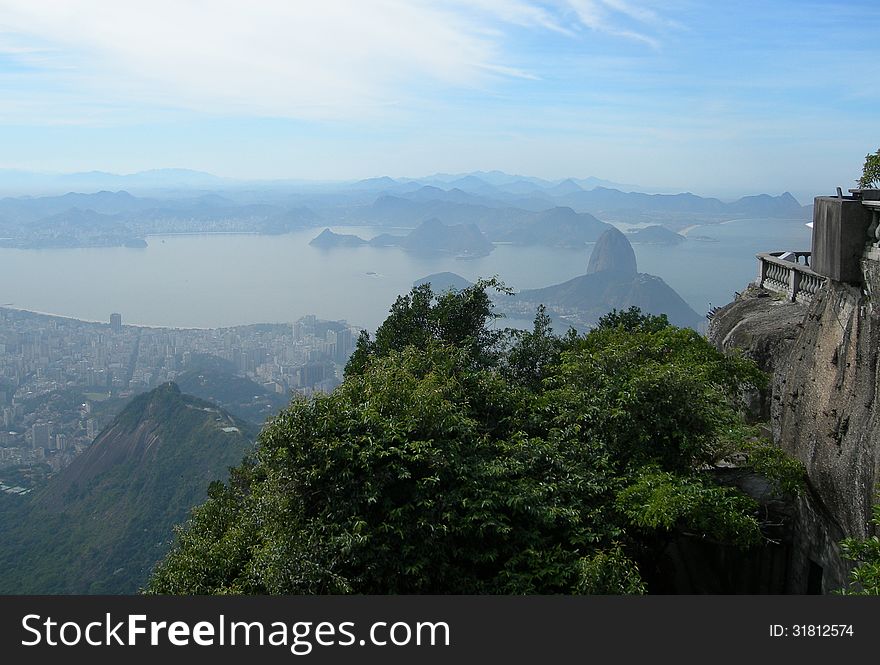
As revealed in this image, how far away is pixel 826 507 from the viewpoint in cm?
730

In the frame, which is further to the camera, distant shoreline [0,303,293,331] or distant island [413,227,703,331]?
distant shoreline [0,303,293,331]

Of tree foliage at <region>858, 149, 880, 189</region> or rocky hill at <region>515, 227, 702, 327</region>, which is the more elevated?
tree foliage at <region>858, 149, 880, 189</region>

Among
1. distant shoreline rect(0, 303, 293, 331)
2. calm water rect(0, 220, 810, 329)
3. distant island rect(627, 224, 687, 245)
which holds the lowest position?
distant shoreline rect(0, 303, 293, 331)

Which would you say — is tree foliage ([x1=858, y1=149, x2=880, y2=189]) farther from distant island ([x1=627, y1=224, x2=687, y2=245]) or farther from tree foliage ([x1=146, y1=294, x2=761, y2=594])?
distant island ([x1=627, y1=224, x2=687, y2=245])

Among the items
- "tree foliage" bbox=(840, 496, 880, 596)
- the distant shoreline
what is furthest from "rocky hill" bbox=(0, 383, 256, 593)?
the distant shoreline

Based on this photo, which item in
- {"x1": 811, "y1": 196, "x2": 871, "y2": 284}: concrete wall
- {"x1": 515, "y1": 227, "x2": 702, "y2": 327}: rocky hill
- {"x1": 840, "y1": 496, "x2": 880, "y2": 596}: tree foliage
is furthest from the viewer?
{"x1": 515, "y1": 227, "x2": 702, "y2": 327}: rocky hill

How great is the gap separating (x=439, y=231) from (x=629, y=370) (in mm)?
166023

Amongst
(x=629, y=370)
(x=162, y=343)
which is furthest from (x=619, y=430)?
(x=162, y=343)

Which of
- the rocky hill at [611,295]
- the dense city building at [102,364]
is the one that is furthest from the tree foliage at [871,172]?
the rocky hill at [611,295]

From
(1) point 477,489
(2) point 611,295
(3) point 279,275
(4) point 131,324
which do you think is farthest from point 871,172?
(3) point 279,275

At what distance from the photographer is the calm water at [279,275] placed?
11112 centimetres

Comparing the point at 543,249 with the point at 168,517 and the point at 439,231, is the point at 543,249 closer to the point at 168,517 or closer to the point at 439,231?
the point at 439,231

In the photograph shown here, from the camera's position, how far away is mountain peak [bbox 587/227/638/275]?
11244 centimetres

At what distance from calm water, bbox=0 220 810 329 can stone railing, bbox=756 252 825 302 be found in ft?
243
